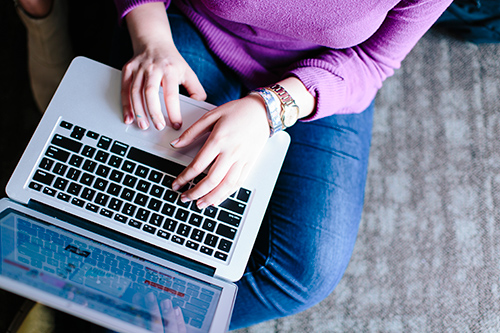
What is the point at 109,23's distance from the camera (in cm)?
116

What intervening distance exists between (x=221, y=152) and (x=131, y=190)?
7.0 inches

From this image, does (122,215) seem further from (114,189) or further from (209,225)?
(209,225)

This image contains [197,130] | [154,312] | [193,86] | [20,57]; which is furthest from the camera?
[20,57]

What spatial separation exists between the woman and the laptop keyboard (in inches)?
1.5

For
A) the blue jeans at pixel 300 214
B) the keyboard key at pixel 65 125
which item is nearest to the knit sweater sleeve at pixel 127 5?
the blue jeans at pixel 300 214

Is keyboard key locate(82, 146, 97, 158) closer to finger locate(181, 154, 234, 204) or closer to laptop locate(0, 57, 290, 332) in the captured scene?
laptop locate(0, 57, 290, 332)

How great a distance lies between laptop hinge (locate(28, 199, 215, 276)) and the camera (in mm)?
648

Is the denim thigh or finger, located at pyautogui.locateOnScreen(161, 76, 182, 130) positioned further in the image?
the denim thigh

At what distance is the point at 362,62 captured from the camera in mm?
798

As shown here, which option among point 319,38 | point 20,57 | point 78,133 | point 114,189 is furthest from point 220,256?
point 20,57

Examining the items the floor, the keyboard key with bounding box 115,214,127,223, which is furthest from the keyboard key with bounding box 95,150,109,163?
the floor

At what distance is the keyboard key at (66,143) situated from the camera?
67 centimetres

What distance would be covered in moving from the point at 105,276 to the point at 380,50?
68 cm

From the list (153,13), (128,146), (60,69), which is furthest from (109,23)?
(128,146)
